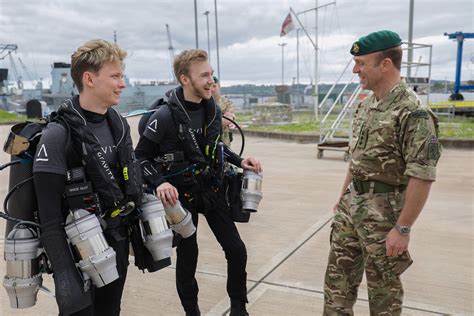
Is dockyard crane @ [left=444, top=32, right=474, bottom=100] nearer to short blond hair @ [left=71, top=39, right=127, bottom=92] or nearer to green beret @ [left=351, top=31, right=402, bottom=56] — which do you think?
green beret @ [left=351, top=31, right=402, bottom=56]

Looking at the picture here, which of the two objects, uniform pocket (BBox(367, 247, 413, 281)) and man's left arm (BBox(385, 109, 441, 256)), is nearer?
man's left arm (BBox(385, 109, 441, 256))

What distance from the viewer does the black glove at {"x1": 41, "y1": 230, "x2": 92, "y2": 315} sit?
5.66ft

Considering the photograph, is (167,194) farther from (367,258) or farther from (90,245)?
(367,258)

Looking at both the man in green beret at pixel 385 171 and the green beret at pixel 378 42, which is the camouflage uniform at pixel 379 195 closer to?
the man in green beret at pixel 385 171

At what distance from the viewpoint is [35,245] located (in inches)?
72.0

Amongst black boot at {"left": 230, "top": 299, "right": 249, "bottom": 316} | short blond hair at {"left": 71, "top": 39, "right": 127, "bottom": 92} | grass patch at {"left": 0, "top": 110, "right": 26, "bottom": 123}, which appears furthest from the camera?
grass patch at {"left": 0, "top": 110, "right": 26, "bottom": 123}

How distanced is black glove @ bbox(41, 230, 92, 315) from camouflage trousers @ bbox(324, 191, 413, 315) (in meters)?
1.48

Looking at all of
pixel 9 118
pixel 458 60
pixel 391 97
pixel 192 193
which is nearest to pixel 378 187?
pixel 391 97

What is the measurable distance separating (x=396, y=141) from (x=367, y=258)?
0.69 meters

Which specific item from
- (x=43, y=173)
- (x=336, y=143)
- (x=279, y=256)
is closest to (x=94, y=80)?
(x=43, y=173)

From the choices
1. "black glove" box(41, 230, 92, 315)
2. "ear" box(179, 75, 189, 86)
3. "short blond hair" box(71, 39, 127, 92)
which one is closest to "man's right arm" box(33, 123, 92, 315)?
"black glove" box(41, 230, 92, 315)

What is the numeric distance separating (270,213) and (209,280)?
222 centimetres

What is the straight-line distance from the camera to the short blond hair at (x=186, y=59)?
2.70m

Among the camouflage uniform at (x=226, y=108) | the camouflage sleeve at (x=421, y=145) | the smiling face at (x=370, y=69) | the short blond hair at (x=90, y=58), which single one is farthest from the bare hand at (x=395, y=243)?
the camouflage uniform at (x=226, y=108)
